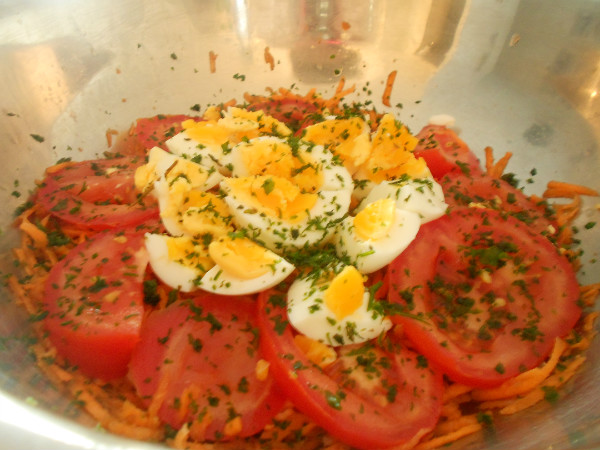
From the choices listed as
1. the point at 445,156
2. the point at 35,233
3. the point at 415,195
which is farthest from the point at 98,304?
the point at 445,156

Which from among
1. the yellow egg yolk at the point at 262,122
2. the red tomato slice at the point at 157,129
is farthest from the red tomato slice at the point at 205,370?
the red tomato slice at the point at 157,129

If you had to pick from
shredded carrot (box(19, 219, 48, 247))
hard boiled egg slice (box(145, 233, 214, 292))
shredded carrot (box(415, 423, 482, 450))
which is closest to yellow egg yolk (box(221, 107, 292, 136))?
hard boiled egg slice (box(145, 233, 214, 292))

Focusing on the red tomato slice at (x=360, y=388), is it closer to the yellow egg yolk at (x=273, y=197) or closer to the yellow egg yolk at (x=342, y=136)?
the yellow egg yolk at (x=273, y=197)

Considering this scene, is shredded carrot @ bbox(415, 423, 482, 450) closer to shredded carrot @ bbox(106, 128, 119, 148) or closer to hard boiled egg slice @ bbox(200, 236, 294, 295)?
hard boiled egg slice @ bbox(200, 236, 294, 295)

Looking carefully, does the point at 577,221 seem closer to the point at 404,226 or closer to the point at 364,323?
the point at 404,226

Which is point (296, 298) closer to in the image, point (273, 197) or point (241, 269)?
point (241, 269)

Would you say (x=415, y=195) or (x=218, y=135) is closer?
(x=415, y=195)
